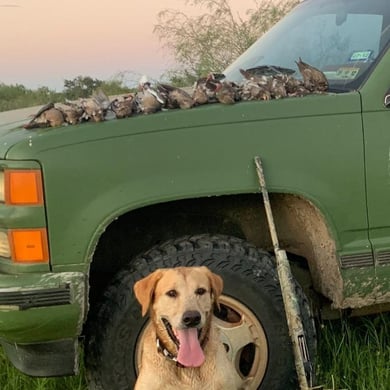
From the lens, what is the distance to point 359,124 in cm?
340

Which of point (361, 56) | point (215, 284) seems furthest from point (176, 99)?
point (361, 56)

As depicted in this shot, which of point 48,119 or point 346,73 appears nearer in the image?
point 48,119

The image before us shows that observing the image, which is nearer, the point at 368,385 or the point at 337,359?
the point at 368,385

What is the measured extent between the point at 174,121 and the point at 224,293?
827mm

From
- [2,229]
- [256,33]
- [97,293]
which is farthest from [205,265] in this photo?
[256,33]

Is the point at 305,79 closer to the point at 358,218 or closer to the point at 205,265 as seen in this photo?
the point at 358,218

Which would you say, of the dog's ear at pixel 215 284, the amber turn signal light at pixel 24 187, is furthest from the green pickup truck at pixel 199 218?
the dog's ear at pixel 215 284

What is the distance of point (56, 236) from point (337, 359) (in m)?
1.77

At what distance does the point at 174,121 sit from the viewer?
3.26 meters

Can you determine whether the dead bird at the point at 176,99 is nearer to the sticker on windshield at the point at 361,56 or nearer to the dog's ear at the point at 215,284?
the dog's ear at the point at 215,284

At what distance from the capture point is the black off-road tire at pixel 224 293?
11.0ft

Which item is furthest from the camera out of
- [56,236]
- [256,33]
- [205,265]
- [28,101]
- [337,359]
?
[28,101]

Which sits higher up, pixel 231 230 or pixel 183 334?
pixel 231 230

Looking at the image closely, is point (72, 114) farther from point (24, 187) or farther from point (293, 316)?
point (293, 316)
